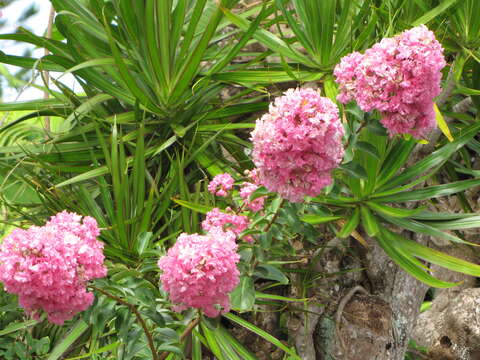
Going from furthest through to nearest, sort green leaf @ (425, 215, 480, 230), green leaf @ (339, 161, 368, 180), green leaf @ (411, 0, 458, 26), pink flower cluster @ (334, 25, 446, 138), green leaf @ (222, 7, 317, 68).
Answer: green leaf @ (222, 7, 317, 68)
green leaf @ (411, 0, 458, 26)
green leaf @ (425, 215, 480, 230)
green leaf @ (339, 161, 368, 180)
pink flower cluster @ (334, 25, 446, 138)

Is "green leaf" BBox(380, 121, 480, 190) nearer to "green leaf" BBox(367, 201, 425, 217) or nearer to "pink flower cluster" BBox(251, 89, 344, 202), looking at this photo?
"green leaf" BBox(367, 201, 425, 217)

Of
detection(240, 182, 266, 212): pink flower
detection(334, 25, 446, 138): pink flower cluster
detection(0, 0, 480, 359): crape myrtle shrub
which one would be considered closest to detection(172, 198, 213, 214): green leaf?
detection(0, 0, 480, 359): crape myrtle shrub

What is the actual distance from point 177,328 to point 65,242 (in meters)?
0.94

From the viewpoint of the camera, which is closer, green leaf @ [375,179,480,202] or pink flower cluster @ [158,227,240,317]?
pink flower cluster @ [158,227,240,317]

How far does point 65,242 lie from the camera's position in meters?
1.26

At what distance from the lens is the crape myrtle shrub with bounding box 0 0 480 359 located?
128 centimetres

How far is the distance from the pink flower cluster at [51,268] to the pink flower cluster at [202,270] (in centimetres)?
18

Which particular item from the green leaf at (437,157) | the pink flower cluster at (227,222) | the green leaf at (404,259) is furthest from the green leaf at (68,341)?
the green leaf at (437,157)

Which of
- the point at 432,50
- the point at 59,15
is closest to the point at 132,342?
the point at 432,50

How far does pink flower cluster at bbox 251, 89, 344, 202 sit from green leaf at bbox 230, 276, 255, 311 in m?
0.34

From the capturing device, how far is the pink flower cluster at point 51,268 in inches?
47.4

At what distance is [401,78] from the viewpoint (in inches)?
53.8

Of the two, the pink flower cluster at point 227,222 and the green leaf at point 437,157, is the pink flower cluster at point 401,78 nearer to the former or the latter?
the pink flower cluster at point 227,222

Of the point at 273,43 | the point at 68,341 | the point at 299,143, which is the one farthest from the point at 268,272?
the point at 273,43
